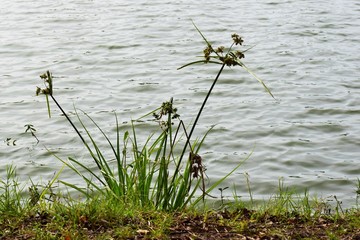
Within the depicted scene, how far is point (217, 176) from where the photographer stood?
7703 millimetres

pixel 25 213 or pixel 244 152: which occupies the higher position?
pixel 25 213

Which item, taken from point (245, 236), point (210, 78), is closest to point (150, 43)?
point (210, 78)

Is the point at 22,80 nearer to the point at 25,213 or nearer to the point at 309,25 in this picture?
the point at 309,25

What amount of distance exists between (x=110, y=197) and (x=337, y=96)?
5.12 meters

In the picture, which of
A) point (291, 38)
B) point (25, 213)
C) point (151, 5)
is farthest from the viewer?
point (151, 5)

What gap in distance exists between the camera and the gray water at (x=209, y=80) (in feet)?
26.3

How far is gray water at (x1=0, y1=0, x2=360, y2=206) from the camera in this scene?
802 cm

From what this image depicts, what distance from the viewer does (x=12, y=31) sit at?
13305 millimetres

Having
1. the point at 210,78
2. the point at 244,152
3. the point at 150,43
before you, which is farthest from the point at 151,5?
the point at 244,152

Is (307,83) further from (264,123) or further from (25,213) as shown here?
(25,213)

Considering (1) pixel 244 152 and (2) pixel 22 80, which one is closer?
(1) pixel 244 152

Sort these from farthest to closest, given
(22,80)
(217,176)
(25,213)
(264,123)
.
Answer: (22,80) → (264,123) → (217,176) → (25,213)

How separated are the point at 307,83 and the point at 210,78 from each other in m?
1.27

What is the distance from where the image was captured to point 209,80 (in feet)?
34.6
